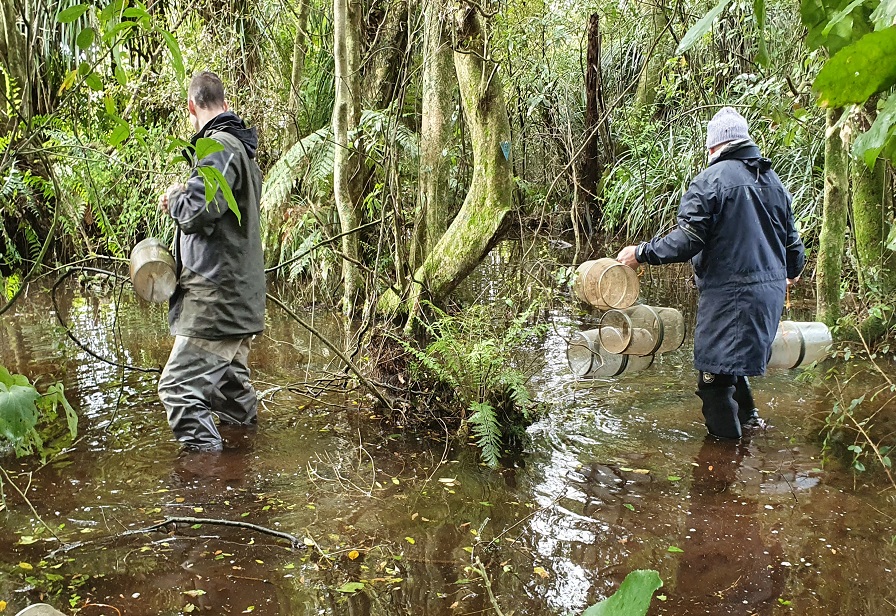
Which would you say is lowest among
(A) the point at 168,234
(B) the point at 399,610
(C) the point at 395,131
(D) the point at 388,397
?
(B) the point at 399,610

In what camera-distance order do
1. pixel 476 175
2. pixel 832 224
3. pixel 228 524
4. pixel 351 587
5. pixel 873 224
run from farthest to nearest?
pixel 873 224 → pixel 832 224 → pixel 476 175 → pixel 228 524 → pixel 351 587

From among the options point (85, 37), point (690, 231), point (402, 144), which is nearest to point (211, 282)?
point (402, 144)

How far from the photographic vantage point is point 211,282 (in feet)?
16.4

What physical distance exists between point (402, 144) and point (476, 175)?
0.90 metres

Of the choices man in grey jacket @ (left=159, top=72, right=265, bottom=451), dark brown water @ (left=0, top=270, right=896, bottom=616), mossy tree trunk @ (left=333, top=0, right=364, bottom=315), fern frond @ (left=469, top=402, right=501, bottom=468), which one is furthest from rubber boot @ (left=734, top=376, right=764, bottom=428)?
man in grey jacket @ (left=159, top=72, right=265, bottom=451)

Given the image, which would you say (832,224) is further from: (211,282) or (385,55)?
(211,282)

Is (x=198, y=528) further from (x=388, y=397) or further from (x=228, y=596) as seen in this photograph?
(x=388, y=397)

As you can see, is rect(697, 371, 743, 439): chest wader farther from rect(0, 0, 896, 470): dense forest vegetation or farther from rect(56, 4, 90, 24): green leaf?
rect(56, 4, 90, 24): green leaf

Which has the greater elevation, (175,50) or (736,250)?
(175,50)

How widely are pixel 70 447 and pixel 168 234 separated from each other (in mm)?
5906

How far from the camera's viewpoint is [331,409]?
5852 mm

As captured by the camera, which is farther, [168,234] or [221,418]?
[168,234]

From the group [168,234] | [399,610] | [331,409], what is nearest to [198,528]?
[399,610]

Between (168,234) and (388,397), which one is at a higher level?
(168,234)
